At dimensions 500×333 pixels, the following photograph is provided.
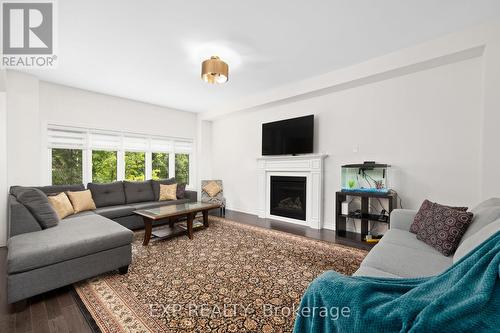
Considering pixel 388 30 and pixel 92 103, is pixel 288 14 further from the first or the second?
pixel 92 103

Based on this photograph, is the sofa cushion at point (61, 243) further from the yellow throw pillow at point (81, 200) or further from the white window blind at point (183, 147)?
the white window blind at point (183, 147)

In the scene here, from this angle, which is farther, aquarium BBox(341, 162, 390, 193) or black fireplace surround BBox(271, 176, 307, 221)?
black fireplace surround BBox(271, 176, 307, 221)

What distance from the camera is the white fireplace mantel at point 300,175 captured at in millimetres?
3936

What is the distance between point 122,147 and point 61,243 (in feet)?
10.7

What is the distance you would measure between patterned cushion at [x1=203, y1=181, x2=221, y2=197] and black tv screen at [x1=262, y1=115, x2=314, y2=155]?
4.79 ft

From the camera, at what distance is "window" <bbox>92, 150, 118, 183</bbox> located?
176 inches

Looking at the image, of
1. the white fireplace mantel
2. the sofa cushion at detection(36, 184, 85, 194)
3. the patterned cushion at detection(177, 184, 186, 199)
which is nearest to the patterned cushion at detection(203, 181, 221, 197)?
the patterned cushion at detection(177, 184, 186, 199)

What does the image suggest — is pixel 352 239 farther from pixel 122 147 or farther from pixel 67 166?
pixel 67 166

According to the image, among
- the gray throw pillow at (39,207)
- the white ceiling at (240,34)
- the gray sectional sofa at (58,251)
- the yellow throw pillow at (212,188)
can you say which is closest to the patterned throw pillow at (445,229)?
the white ceiling at (240,34)

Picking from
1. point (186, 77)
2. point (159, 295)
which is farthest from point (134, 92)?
point (159, 295)

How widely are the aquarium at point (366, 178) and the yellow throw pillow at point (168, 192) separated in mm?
3342

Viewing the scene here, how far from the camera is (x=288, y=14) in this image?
2.23 m

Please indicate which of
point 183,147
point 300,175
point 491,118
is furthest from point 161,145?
point 491,118

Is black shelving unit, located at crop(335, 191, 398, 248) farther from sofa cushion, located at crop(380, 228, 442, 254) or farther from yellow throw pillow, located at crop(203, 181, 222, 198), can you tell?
yellow throw pillow, located at crop(203, 181, 222, 198)
